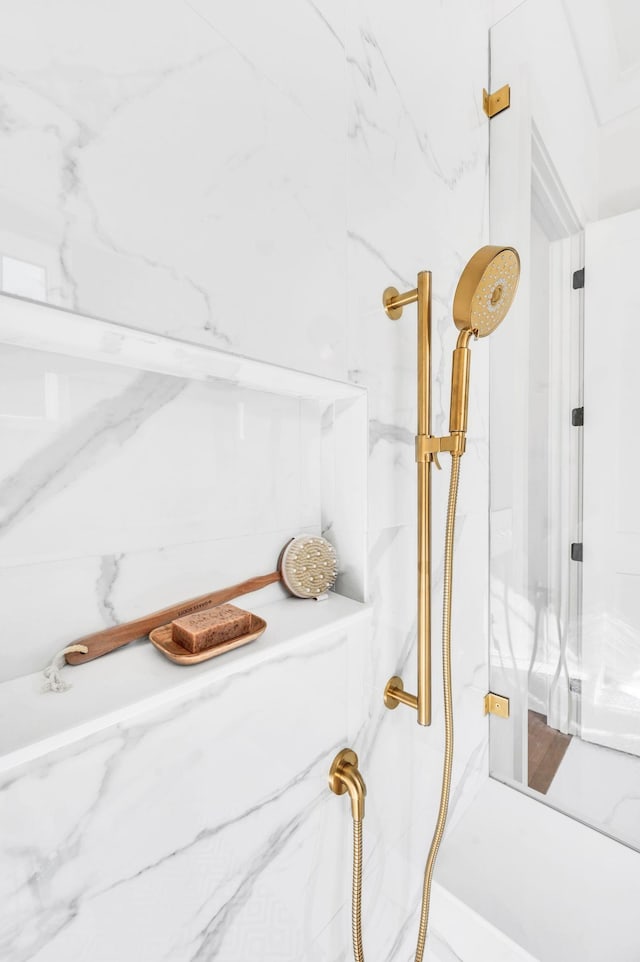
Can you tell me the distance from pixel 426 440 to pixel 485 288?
237 millimetres

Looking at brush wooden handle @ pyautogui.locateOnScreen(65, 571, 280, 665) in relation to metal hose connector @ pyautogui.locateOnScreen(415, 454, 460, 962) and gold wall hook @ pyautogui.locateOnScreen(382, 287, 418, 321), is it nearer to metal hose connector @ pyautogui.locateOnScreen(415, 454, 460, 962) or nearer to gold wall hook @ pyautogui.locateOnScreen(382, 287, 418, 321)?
metal hose connector @ pyautogui.locateOnScreen(415, 454, 460, 962)

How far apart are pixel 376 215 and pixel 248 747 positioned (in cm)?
76

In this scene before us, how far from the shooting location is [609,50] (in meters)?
0.95

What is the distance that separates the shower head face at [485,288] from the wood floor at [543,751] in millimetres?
920

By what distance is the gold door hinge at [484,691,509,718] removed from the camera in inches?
42.9

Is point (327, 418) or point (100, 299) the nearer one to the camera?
point (100, 299)

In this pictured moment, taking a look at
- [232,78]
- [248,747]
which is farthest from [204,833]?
[232,78]

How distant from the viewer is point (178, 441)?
0.50 meters

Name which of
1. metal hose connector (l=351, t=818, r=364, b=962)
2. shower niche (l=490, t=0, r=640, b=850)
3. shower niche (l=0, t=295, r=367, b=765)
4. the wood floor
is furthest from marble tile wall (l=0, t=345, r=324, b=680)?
the wood floor

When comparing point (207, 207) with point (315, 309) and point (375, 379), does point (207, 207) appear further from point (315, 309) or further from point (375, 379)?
point (375, 379)

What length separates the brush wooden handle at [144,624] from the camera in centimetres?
43

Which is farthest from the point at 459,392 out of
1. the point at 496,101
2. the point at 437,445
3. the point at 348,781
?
the point at 496,101

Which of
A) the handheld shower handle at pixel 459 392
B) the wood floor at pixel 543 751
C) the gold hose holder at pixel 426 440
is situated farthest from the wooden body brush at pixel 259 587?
the wood floor at pixel 543 751

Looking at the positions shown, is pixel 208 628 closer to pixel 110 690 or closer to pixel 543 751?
pixel 110 690
